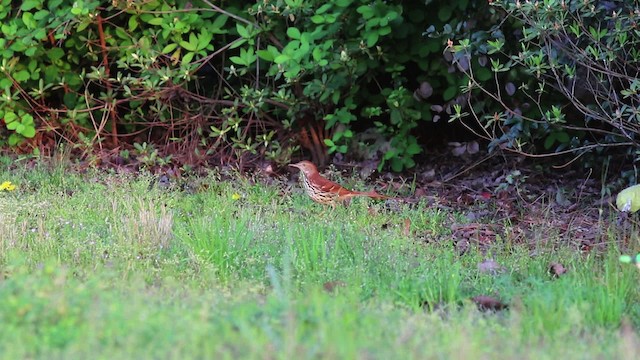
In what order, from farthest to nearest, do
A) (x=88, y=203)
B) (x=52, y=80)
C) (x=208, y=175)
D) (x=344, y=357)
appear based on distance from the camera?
(x=52, y=80), (x=208, y=175), (x=88, y=203), (x=344, y=357)

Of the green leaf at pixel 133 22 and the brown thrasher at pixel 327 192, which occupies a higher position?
the green leaf at pixel 133 22

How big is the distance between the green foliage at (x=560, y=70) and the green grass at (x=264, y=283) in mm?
1266

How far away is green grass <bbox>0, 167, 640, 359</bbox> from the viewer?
3689 millimetres

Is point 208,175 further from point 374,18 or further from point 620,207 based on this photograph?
point 620,207

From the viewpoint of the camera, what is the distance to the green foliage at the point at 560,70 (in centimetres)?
699

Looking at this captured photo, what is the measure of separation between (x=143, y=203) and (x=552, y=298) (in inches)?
142

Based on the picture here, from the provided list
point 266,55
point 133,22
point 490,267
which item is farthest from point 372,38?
point 490,267

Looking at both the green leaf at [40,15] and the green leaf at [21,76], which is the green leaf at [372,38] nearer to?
the green leaf at [40,15]

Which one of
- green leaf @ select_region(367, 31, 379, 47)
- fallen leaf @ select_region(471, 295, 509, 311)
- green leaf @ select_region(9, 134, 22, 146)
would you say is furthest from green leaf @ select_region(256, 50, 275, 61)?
fallen leaf @ select_region(471, 295, 509, 311)

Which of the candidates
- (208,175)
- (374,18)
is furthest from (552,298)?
(208,175)

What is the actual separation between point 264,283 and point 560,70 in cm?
341

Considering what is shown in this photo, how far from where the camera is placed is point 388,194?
8.71 metres

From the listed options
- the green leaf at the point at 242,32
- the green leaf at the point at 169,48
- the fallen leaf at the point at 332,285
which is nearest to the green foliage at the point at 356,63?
the green leaf at the point at 242,32

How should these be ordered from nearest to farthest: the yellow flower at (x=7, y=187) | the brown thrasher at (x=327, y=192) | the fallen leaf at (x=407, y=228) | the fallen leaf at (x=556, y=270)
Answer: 1. the fallen leaf at (x=556, y=270)
2. the fallen leaf at (x=407, y=228)
3. the brown thrasher at (x=327, y=192)
4. the yellow flower at (x=7, y=187)
